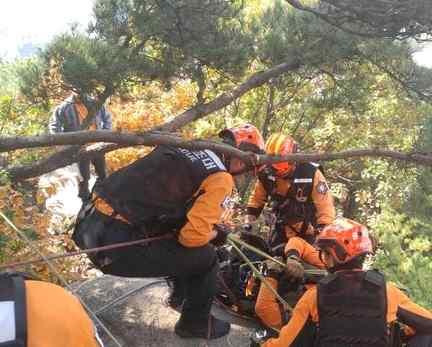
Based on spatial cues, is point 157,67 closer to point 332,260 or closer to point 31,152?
point 31,152

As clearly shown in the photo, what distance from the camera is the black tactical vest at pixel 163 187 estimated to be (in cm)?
346

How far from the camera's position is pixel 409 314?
10.1 feet

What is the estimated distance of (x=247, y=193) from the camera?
1127cm

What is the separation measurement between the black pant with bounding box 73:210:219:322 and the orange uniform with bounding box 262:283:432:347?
820 millimetres

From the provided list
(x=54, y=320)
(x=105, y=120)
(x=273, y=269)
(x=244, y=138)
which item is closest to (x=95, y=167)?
(x=105, y=120)

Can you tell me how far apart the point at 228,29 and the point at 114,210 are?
3.07 m

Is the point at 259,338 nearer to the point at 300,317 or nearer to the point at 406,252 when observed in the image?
the point at 300,317

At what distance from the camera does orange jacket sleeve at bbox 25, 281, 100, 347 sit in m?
1.39

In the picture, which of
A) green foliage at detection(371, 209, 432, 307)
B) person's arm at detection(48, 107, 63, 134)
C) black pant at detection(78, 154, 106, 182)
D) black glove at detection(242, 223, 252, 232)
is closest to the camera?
black glove at detection(242, 223, 252, 232)

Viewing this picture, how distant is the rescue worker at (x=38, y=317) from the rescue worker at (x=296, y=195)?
11.7ft

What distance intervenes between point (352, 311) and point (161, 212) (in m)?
1.39

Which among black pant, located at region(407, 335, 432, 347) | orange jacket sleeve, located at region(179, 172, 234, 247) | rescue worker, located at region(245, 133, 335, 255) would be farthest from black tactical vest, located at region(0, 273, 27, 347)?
rescue worker, located at region(245, 133, 335, 255)

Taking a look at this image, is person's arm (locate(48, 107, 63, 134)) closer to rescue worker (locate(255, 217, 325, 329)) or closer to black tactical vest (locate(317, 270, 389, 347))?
rescue worker (locate(255, 217, 325, 329))

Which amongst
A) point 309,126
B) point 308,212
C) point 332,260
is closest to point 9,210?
point 308,212
